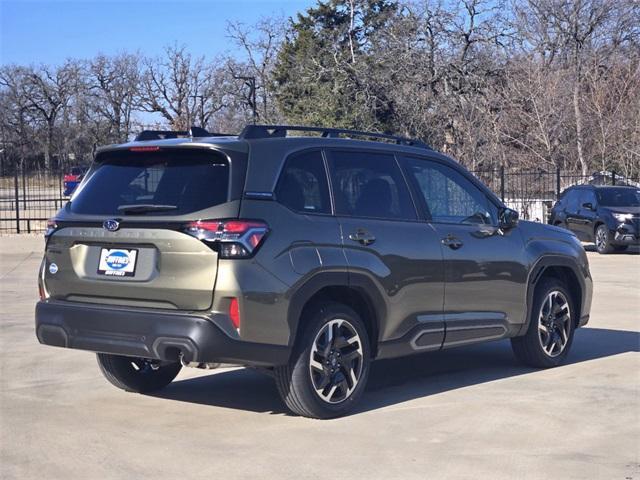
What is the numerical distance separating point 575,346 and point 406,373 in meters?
2.27

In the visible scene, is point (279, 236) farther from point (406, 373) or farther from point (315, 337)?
point (406, 373)

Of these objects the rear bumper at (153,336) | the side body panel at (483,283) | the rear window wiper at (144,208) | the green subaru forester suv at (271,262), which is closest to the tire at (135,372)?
the green subaru forester suv at (271,262)

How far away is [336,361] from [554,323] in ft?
9.24

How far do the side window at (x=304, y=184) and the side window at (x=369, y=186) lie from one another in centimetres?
11

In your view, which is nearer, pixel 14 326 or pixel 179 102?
pixel 14 326

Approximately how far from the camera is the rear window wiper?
6.16 metres

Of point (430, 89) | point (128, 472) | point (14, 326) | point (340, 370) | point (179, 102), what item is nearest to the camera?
point (128, 472)

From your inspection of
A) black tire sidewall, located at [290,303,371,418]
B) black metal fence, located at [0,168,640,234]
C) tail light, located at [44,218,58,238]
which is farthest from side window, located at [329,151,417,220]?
black metal fence, located at [0,168,640,234]

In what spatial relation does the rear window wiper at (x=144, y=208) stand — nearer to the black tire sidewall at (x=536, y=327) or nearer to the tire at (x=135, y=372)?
the tire at (x=135, y=372)

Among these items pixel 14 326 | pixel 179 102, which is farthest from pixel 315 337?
pixel 179 102

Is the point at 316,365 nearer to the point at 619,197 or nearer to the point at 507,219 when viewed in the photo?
the point at 507,219

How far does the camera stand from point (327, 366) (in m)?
6.49

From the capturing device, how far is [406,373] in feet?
27.3

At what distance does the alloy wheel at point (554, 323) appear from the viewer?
8.44 metres
